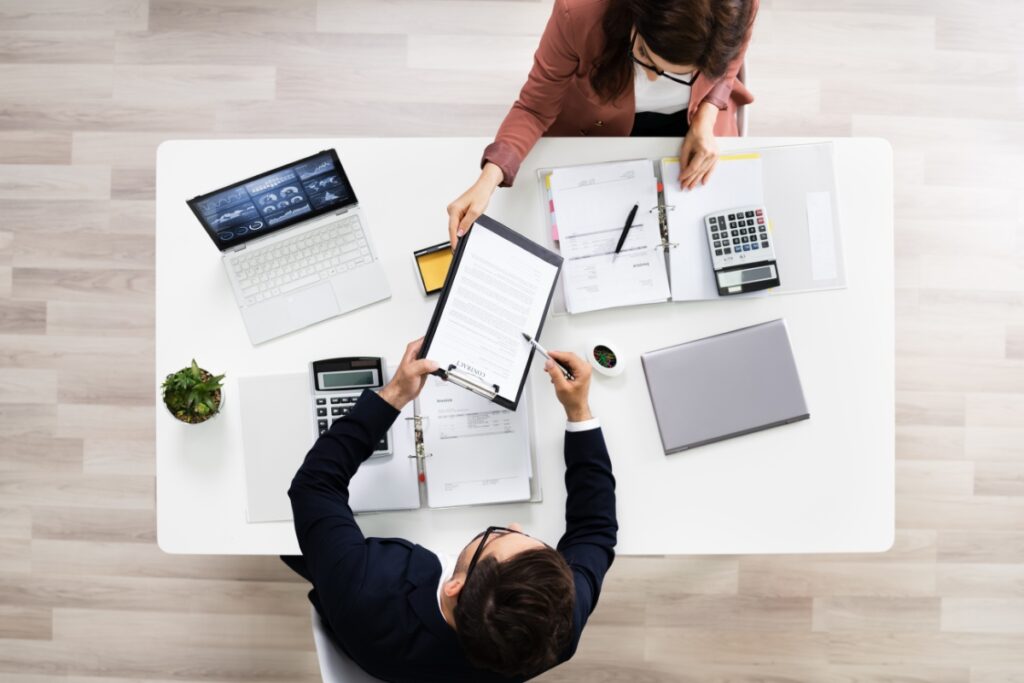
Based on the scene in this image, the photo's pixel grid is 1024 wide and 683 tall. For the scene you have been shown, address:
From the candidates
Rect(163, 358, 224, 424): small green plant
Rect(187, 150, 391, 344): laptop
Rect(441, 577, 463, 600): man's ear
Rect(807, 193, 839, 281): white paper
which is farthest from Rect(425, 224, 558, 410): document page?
Rect(807, 193, 839, 281): white paper

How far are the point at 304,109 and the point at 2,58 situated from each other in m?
0.94

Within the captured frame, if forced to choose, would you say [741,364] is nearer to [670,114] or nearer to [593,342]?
[593,342]

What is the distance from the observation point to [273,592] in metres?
2.00

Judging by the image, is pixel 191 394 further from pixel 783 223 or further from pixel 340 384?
pixel 783 223

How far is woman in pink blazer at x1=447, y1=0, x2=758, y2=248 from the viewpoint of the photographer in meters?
1.06

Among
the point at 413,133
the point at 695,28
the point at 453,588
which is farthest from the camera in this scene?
the point at 413,133

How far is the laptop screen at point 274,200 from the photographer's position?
49.8 inches

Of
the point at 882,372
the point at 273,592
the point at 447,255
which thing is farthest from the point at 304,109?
the point at 882,372

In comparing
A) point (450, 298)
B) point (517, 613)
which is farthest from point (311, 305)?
point (517, 613)

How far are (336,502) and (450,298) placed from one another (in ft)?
1.41

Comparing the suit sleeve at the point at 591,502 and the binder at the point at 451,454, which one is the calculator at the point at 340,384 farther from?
the suit sleeve at the point at 591,502

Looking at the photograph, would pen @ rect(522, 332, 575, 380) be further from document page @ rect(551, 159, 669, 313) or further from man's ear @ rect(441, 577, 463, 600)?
man's ear @ rect(441, 577, 463, 600)

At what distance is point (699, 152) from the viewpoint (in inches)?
51.8

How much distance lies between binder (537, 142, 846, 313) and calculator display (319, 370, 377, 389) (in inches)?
15.8
